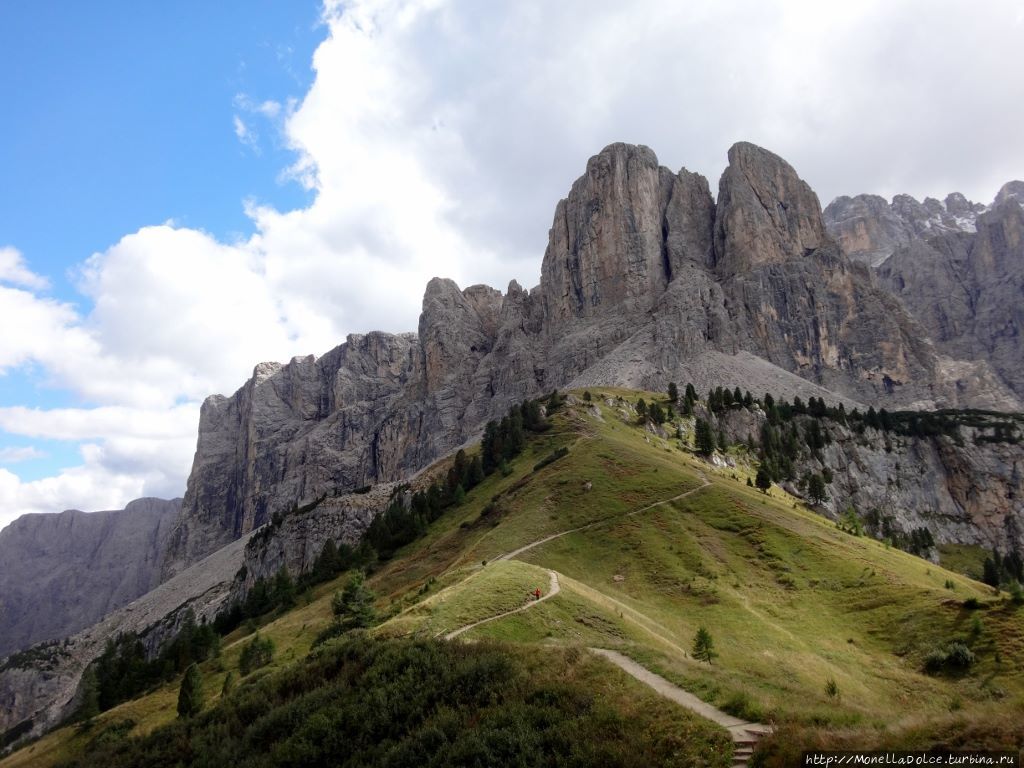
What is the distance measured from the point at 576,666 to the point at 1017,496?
182596 millimetres

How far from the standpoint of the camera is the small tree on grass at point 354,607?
52531mm

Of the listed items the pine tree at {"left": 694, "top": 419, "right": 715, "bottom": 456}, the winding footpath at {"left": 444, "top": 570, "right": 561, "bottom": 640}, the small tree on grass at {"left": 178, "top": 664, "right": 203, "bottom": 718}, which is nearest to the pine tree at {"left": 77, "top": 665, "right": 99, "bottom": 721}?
the small tree on grass at {"left": 178, "top": 664, "right": 203, "bottom": 718}

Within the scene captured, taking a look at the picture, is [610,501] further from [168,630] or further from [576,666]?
[168,630]

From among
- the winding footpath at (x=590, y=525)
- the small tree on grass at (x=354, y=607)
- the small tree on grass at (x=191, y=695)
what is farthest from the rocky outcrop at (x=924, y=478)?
the small tree on grass at (x=191, y=695)

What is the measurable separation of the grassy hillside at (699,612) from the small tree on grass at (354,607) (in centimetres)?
250

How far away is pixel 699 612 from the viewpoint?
50906 mm

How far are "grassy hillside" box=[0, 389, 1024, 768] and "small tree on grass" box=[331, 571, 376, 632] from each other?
2.50 metres

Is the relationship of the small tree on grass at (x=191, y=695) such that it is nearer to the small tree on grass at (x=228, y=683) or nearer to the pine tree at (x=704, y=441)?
the small tree on grass at (x=228, y=683)

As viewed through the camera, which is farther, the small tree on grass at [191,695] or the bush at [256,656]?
the bush at [256,656]

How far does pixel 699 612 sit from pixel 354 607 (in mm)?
27783

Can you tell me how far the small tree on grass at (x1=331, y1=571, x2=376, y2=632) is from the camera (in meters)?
52.5

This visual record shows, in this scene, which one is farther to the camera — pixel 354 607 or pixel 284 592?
pixel 284 592

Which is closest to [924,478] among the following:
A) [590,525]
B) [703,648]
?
[590,525]

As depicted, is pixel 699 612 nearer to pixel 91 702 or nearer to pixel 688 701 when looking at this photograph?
pixel 688 701
